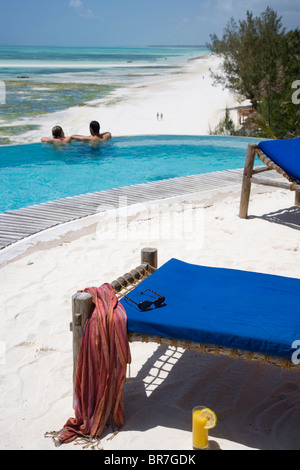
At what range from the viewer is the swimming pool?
10031 mm

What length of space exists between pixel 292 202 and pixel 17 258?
433 cm

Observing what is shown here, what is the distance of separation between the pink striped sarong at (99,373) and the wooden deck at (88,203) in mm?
3290

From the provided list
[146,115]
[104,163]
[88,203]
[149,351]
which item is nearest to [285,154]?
[88,203]

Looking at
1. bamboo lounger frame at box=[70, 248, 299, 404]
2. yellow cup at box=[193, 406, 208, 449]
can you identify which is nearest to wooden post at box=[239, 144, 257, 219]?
bamboo lounger frame at box=[70, 248, 299, 404]

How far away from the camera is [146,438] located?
9.18ft

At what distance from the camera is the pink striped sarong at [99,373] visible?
283 cm

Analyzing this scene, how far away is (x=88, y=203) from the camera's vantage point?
752 centimetres

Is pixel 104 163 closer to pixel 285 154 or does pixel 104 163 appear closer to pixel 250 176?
pixel 250 176

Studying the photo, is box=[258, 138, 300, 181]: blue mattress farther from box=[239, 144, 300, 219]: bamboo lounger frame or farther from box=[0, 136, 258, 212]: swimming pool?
box=[0, 136, 258, 212]: swimming pool

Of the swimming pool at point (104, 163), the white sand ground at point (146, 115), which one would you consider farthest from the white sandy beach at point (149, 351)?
the white sand ground at point (146, 115)

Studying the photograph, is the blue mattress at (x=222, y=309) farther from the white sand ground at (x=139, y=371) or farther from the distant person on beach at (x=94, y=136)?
the distant person on beach at (x=94, y=136)

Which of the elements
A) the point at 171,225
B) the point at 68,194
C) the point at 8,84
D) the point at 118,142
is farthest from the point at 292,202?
the point at 8,84
